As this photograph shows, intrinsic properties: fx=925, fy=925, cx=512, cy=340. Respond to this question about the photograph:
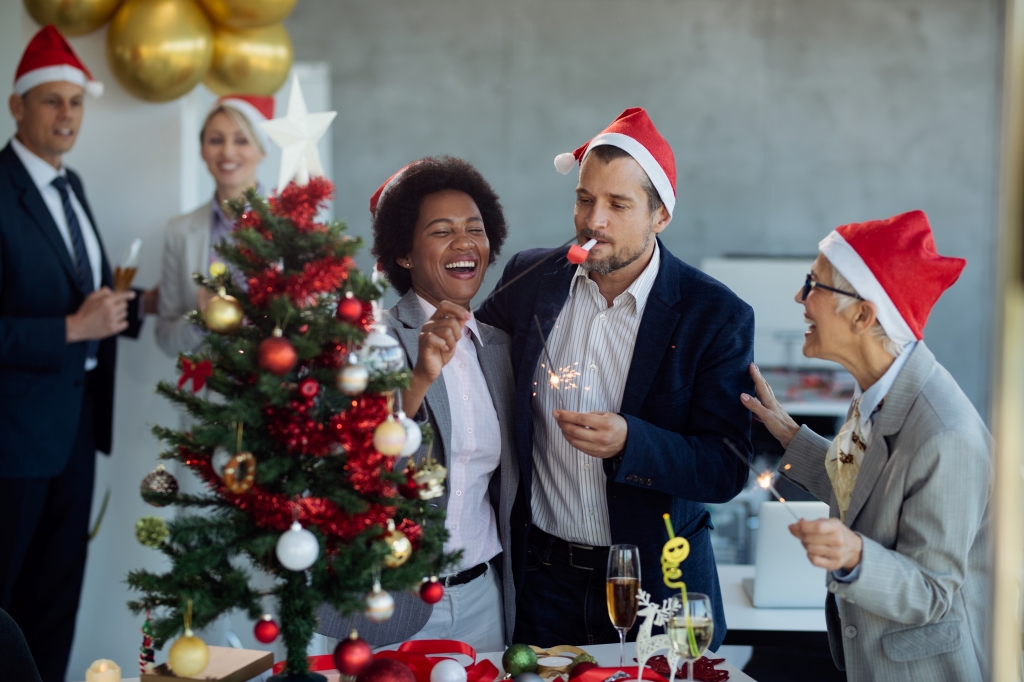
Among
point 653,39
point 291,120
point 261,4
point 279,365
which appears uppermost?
point 653,39

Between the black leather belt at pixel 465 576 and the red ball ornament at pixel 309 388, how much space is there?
70 centimetres

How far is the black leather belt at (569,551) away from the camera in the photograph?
206cm

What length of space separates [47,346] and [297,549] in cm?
211

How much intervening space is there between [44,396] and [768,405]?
93.2 inches

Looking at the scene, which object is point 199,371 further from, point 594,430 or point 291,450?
point 594,430

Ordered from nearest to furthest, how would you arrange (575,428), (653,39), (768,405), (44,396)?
(575,428)
(768,405)
(44,396)
(653,39)

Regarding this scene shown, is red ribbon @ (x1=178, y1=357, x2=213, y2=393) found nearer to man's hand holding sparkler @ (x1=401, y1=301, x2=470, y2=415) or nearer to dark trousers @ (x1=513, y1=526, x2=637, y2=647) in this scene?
man's hand holding sparkler @ (x1=401, y1=301, x2=470, y2=415)

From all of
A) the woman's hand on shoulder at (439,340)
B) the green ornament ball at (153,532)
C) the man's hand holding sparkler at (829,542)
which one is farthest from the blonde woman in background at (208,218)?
the man's hand holding sparkler at (829,542)

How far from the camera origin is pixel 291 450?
141 cm

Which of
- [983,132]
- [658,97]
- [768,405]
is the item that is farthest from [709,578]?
[983,132]

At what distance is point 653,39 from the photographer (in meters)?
6.20

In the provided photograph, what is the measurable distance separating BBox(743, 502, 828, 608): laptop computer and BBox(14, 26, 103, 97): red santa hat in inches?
106

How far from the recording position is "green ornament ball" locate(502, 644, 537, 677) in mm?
1626

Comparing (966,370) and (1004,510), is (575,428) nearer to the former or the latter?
(1004,510)
